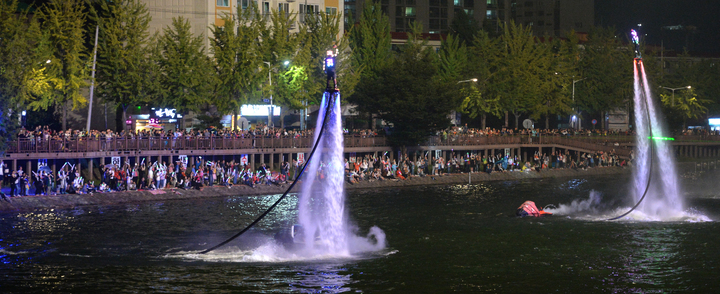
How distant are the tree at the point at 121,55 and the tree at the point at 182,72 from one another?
2.17 m

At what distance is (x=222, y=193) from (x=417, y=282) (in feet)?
96.9

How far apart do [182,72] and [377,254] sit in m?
44.6

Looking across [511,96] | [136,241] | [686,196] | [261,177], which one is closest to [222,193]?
[261,177]

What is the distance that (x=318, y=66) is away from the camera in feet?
281

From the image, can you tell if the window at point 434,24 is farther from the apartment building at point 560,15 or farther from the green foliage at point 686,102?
the green foliage at point 686,102

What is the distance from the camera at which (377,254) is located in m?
35.5

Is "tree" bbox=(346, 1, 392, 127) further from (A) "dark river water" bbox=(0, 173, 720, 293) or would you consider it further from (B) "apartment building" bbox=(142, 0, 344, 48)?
(A) "dark river water" bbox=(0, 173, 720, 293)

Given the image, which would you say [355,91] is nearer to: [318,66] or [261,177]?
[318,66]

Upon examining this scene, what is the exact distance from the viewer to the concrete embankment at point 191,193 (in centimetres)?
4728

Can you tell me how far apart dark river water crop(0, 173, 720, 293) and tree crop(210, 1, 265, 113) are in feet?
81.9

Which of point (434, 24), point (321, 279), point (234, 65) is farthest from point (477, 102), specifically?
point (434, 24)

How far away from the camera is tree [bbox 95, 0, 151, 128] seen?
2795 inches

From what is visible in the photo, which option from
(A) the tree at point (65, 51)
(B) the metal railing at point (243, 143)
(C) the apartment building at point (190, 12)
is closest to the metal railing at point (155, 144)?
(B) the metal railing at point (243, 143)

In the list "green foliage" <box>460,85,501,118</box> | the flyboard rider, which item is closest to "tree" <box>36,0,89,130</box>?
the flyboard rider
